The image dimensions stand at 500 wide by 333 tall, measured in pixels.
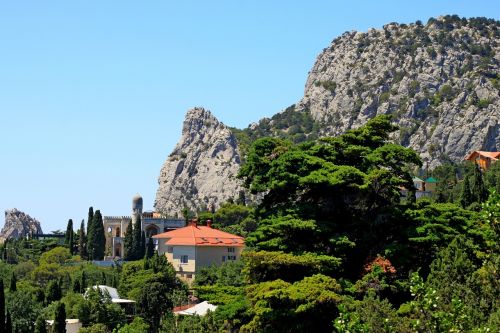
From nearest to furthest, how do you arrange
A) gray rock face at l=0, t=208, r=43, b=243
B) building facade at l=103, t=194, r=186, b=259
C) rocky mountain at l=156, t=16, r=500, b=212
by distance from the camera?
building facade at l=103, t=194, r=186, b=259 → rocky mountain at l=156, t=16, r=500, b=212 → gray rock face at l=0, t=208, r=43, b=243

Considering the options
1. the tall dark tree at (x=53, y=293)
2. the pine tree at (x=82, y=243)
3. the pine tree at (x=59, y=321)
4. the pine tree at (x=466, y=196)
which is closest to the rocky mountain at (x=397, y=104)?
the pine tree at (x=82, y=243)

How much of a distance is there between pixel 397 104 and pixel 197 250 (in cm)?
9064

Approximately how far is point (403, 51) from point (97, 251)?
307ft

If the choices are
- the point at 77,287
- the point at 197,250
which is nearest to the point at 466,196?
the point at 197,250

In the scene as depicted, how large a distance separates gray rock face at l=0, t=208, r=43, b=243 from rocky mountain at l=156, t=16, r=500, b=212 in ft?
99.5

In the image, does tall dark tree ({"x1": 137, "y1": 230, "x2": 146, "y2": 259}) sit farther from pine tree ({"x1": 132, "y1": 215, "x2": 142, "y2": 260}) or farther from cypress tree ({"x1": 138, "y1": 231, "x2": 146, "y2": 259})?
pine tree ({"x1": 132, "y1": 215, "x2": 142, "y2": 260})

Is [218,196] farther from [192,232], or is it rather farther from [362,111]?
[192,232]

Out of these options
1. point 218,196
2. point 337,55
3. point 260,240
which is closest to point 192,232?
point 260,240

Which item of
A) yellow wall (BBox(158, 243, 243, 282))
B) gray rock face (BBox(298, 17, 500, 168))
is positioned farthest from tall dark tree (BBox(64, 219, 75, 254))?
gray rock face (BBox(298, 17, 500, 168))

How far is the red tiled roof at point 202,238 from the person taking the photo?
91375mm

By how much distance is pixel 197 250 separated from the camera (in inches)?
3546

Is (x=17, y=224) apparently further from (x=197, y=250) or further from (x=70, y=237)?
(x=197, y=250)

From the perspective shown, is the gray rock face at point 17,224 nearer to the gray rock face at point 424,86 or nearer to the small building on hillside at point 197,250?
the gray rock face at point 424,86

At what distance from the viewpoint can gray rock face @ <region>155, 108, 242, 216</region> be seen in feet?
569
